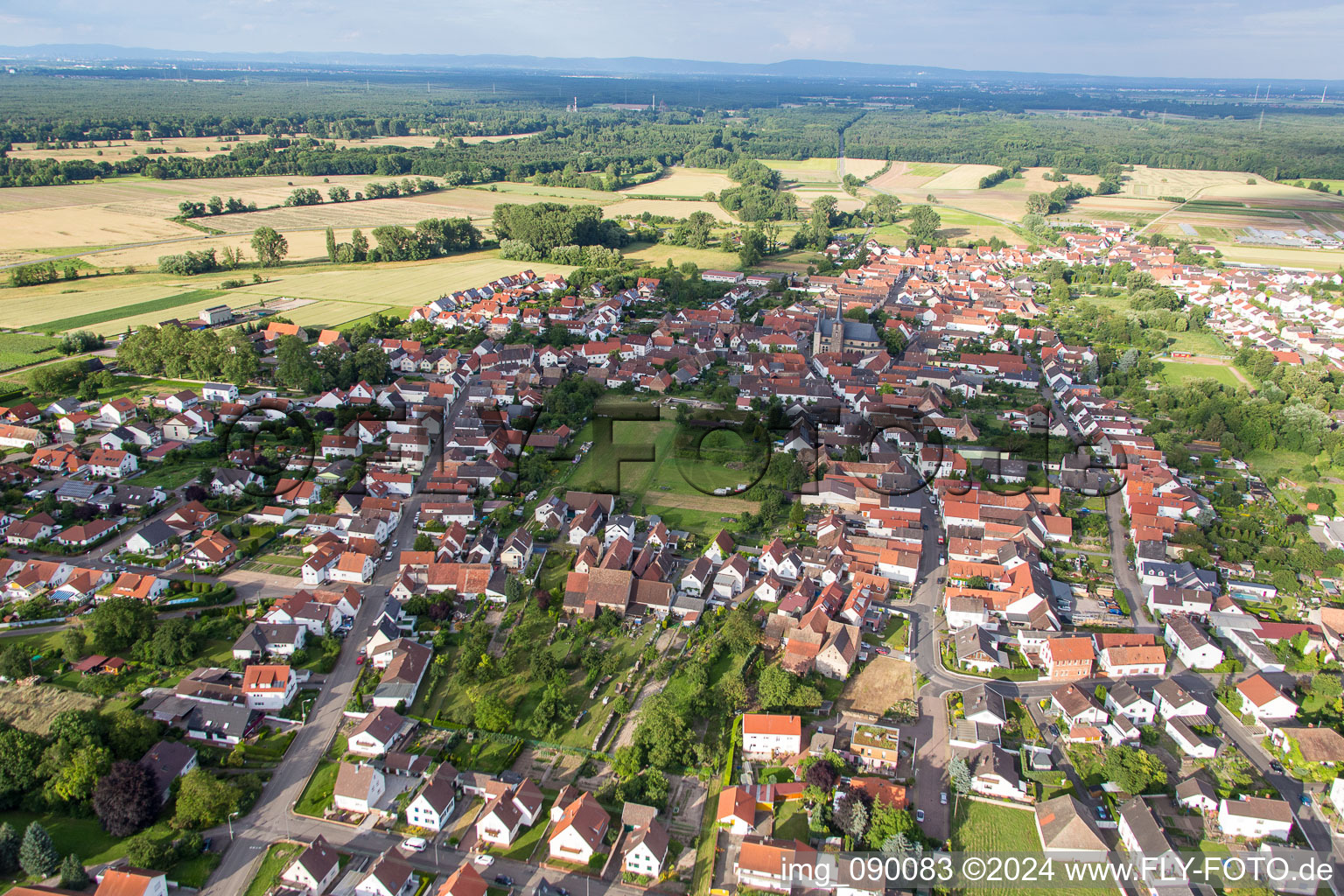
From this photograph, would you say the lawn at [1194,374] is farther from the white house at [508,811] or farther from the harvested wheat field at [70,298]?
the harvested wheat field at [70,298]

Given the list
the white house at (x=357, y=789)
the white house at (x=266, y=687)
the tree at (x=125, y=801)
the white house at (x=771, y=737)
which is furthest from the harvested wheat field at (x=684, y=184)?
the tree at (x=125, y=801)

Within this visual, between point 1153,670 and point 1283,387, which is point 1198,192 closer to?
point 1283,387

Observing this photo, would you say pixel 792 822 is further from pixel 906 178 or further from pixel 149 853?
pixel 906 178

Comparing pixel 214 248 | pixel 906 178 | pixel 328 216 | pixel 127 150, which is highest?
pixel 127 150

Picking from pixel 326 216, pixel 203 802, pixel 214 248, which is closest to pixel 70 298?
pixel 214 248

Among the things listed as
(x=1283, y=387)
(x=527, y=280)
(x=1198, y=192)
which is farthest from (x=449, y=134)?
(x=1283, y=387)

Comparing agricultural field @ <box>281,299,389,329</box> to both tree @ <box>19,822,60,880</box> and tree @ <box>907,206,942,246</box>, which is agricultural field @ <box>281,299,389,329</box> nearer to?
tree @ <box>19,822,60,880</box>
